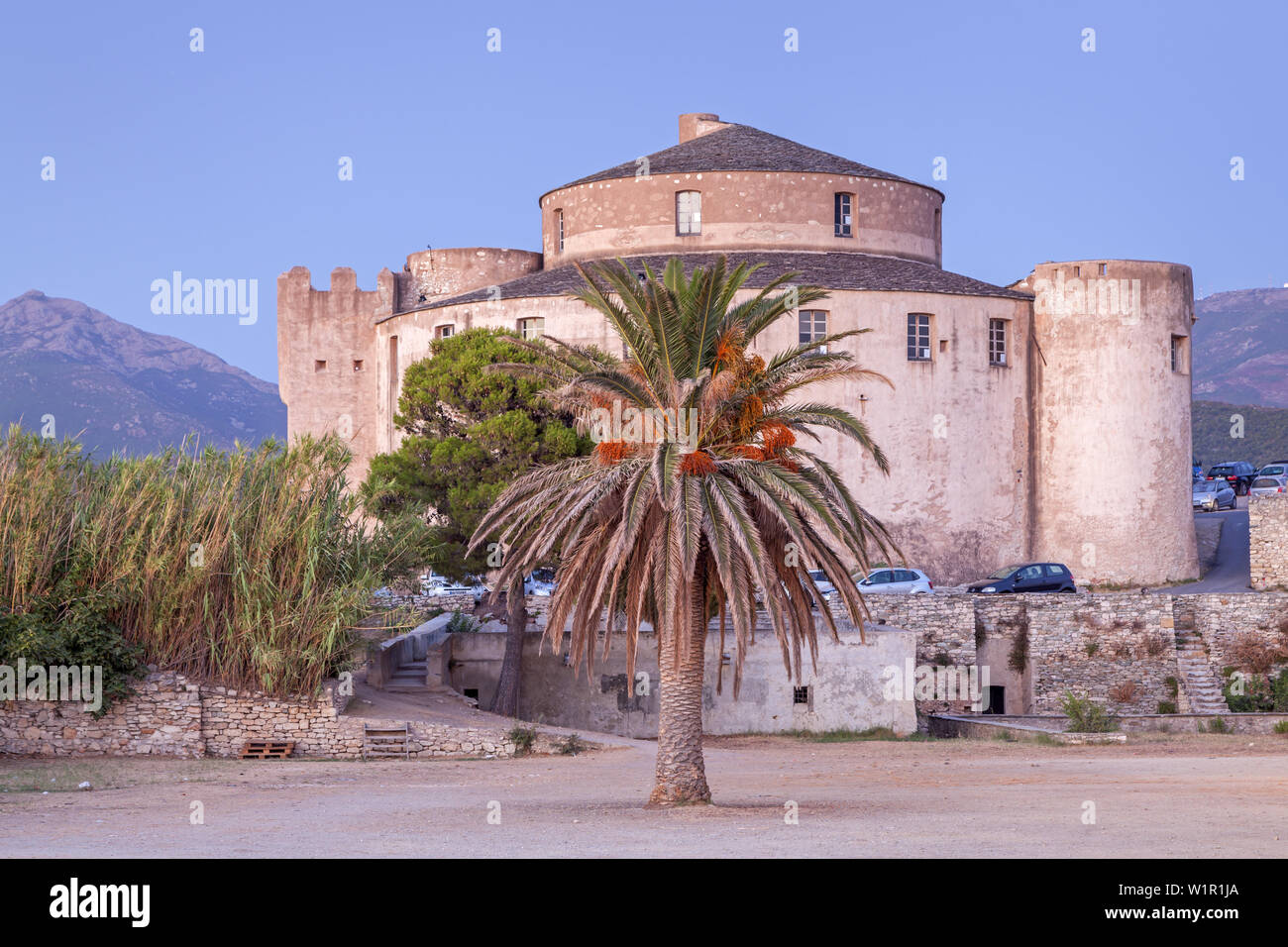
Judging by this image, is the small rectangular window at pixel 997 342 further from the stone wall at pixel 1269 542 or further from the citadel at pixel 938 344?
the stone wall at pixel 1269 542

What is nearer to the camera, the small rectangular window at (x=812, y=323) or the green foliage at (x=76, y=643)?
the green foliage at (x=76, y=643)

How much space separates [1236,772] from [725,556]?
11.6 m

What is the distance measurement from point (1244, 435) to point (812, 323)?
9192 centimetres

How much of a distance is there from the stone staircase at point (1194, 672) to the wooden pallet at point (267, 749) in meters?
23.3

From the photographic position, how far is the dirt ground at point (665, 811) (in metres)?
16.8

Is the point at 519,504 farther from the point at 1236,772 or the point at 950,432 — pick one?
the point at 950,432

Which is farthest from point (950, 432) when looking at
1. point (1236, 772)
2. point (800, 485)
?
point (800, 485)

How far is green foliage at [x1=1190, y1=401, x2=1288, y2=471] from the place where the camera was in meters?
119

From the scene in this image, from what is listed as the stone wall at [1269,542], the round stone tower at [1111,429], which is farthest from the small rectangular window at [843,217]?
the stone wall at [1269,542]

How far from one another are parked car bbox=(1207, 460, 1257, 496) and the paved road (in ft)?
33.8

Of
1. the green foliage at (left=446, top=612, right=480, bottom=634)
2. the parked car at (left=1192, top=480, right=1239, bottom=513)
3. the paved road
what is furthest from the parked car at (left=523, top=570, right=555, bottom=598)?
the parked car at (left=1192, top=480, right=1239, bottom=513)

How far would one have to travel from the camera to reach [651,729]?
3466 cm

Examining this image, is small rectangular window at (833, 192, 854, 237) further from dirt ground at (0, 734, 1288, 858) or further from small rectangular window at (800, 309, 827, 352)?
dirt ground at (0, 734, 1288, 858)

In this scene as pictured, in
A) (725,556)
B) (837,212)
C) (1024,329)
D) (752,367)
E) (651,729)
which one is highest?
(837,212)
